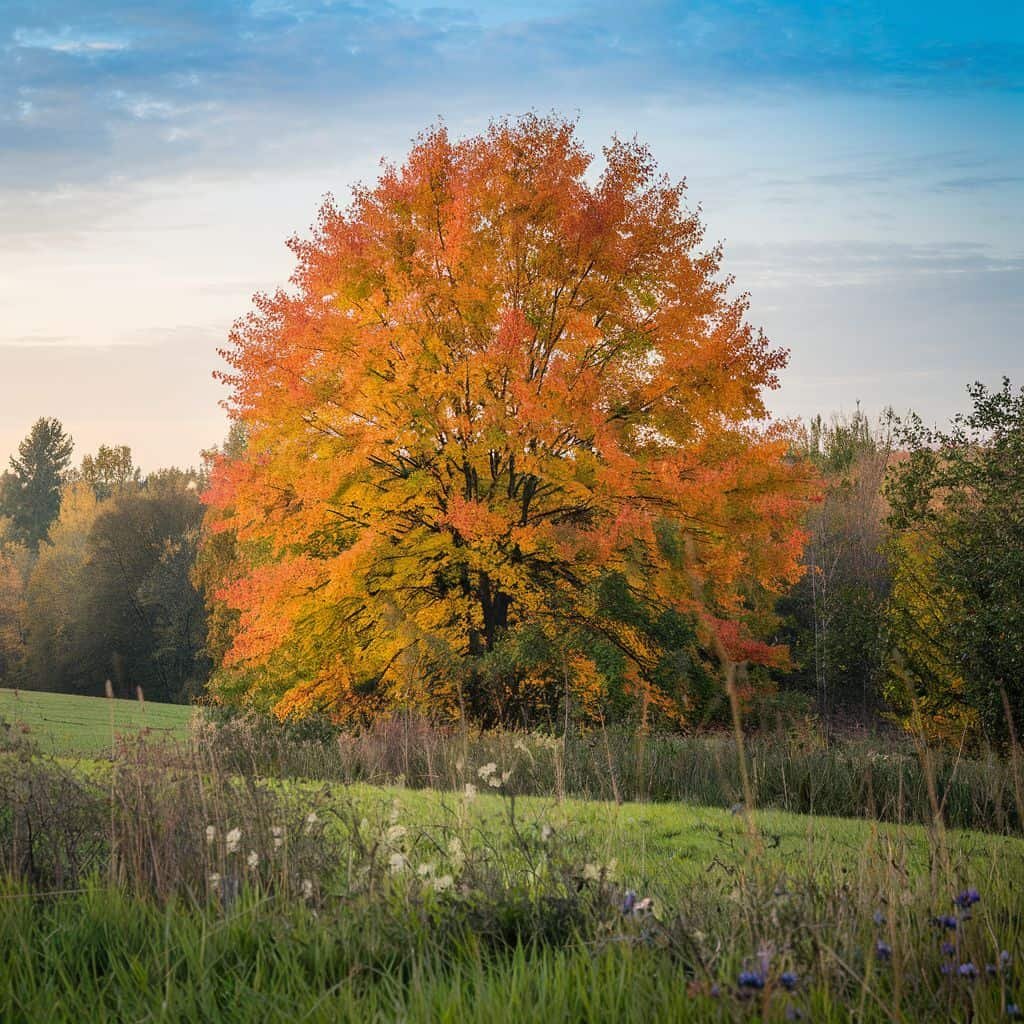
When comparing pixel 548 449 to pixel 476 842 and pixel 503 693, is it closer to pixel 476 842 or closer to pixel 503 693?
pixel 503 693

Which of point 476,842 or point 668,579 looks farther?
point 668,579

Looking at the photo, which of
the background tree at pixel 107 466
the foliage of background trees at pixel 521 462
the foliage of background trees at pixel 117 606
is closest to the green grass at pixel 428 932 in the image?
the foliage of background trees at pixel 521 462

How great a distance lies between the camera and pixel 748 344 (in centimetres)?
1565

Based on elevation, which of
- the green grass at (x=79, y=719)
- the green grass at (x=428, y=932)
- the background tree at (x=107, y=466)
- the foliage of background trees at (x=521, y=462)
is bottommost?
the green grass at (x=79, y=719)

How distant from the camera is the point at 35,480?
3132 inches

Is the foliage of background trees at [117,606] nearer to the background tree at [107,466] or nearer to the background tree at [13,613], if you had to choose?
the background tree at [13,613]

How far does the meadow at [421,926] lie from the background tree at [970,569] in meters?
12.8

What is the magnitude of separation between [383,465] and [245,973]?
1350cm

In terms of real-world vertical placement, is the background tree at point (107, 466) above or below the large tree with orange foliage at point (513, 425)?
above

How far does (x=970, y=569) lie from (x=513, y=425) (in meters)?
9.30

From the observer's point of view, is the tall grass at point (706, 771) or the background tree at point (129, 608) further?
the background tree at point (129, 608)

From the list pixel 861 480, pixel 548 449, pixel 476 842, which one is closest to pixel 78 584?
pixel 861 480

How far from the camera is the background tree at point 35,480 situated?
78.6 metres

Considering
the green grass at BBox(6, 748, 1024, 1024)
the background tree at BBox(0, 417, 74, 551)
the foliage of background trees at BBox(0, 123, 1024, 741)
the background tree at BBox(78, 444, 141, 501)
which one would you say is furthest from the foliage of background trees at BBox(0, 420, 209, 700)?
the green grass at BBox(6, 748, 1024, 1024)
